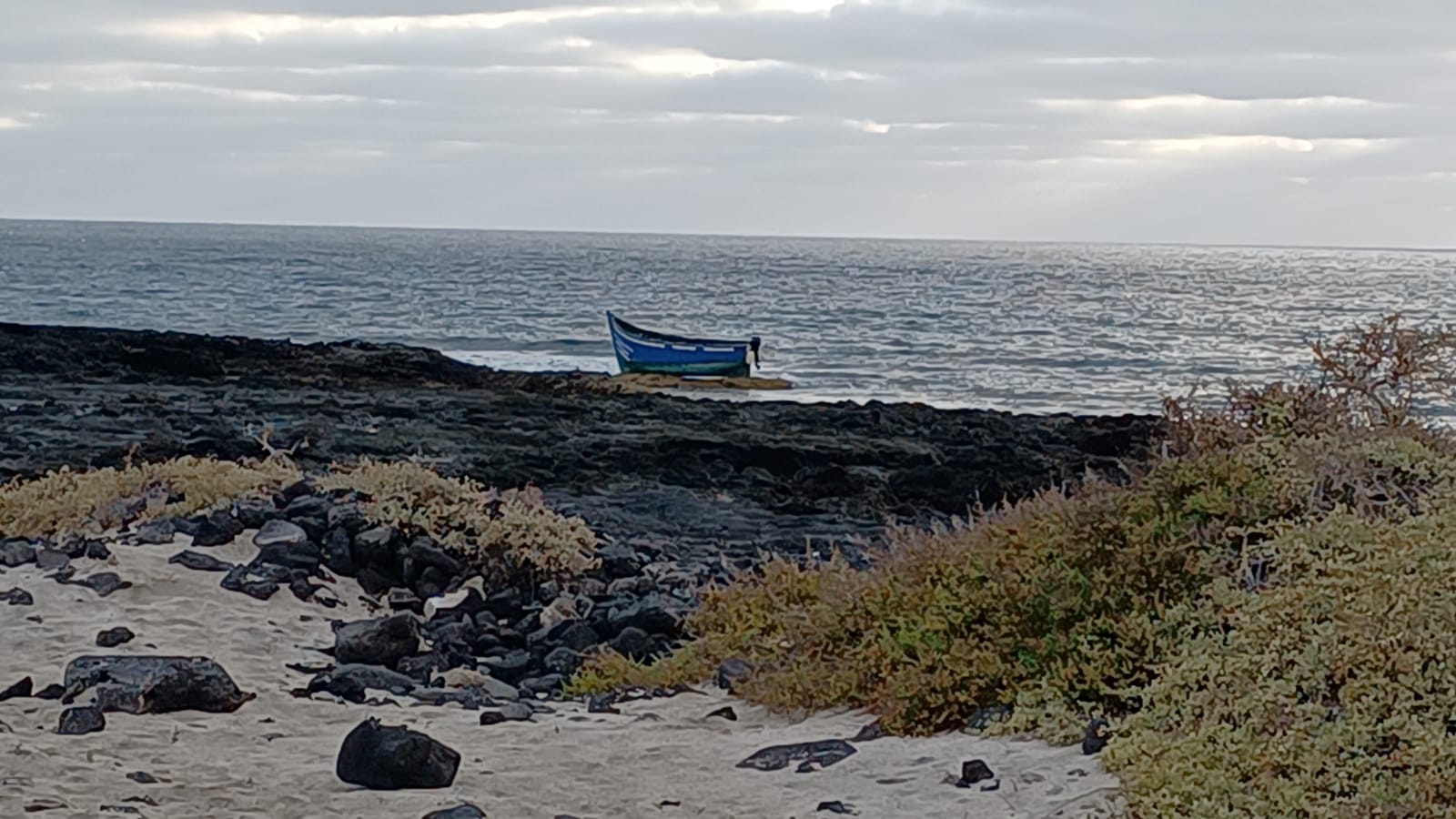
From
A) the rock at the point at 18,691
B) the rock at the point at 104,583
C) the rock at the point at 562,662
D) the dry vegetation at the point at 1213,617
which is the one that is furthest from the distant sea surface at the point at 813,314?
the rock at the point at 18,691

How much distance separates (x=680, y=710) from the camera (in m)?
6.53

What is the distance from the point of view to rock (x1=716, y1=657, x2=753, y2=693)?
22.1 feet

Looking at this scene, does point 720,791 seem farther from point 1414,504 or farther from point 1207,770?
point 1414,504

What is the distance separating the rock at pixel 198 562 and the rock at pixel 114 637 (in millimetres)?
1241

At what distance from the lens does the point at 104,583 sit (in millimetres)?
8117

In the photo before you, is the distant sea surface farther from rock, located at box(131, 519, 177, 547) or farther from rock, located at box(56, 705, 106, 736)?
rock, located at box(56, 705, 106, 736)

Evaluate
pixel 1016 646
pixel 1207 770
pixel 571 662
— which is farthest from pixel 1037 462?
pixel 1207 770

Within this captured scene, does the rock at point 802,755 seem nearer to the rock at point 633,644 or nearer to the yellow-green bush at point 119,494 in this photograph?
the rock at point 633,644

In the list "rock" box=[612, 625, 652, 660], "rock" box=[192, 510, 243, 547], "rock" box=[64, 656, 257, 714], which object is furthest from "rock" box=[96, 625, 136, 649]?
"rock" box=[612, 625, 652, 660]

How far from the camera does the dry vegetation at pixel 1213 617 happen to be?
4348 millimetres

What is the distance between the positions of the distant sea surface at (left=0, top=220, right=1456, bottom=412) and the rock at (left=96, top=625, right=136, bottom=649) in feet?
27.6

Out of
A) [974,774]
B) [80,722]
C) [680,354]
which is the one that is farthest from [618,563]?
[680,354]

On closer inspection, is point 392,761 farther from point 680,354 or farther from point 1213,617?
point 680,354

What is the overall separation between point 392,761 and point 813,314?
52.1 meters
